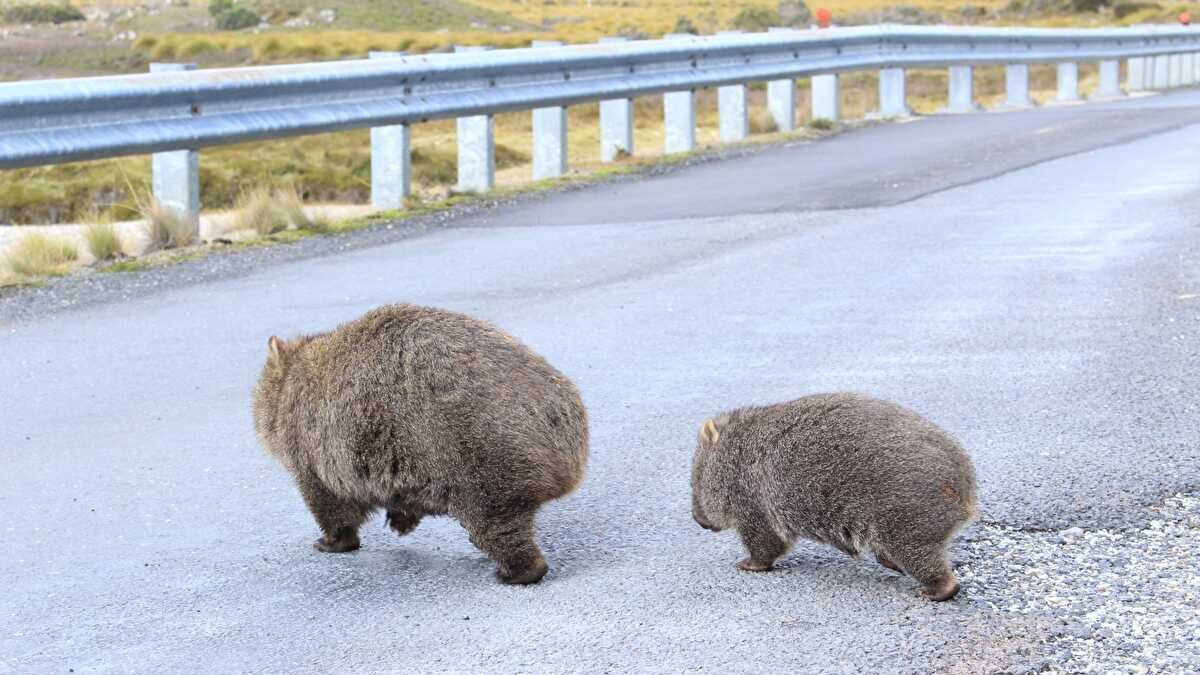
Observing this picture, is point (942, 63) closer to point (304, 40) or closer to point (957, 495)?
point (957, 495)

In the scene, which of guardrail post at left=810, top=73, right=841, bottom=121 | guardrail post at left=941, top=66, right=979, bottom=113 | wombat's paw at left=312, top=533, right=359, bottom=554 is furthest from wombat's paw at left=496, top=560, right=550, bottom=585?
guardrail post at left=941, top=66, right=979, bottom=113

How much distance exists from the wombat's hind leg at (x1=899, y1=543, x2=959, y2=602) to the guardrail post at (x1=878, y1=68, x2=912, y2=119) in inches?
721

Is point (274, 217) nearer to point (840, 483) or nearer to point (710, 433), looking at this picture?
point (710, 433)

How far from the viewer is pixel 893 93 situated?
2289cm

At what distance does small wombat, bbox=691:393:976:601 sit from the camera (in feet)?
15.9

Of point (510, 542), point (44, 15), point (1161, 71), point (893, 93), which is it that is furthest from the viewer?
point (44, 15)

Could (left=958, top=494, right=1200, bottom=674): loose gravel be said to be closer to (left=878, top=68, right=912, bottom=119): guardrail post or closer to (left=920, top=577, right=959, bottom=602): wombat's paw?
(left=920, top=577, right=959, bottom=602): wombat's paw

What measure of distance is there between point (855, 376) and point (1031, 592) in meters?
2.80

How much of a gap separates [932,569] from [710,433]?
909 mm

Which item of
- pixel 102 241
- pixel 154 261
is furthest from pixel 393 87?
pixel 154 261

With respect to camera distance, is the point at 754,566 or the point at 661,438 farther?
the point at 661,438

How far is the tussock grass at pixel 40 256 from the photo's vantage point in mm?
11008

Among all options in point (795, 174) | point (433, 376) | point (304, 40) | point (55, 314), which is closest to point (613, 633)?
point (433, 376)

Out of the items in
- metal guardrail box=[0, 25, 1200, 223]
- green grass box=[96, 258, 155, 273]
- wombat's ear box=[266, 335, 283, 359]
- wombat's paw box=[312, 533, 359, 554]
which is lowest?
wombat's paw box=[312, 533, 359, 554]
